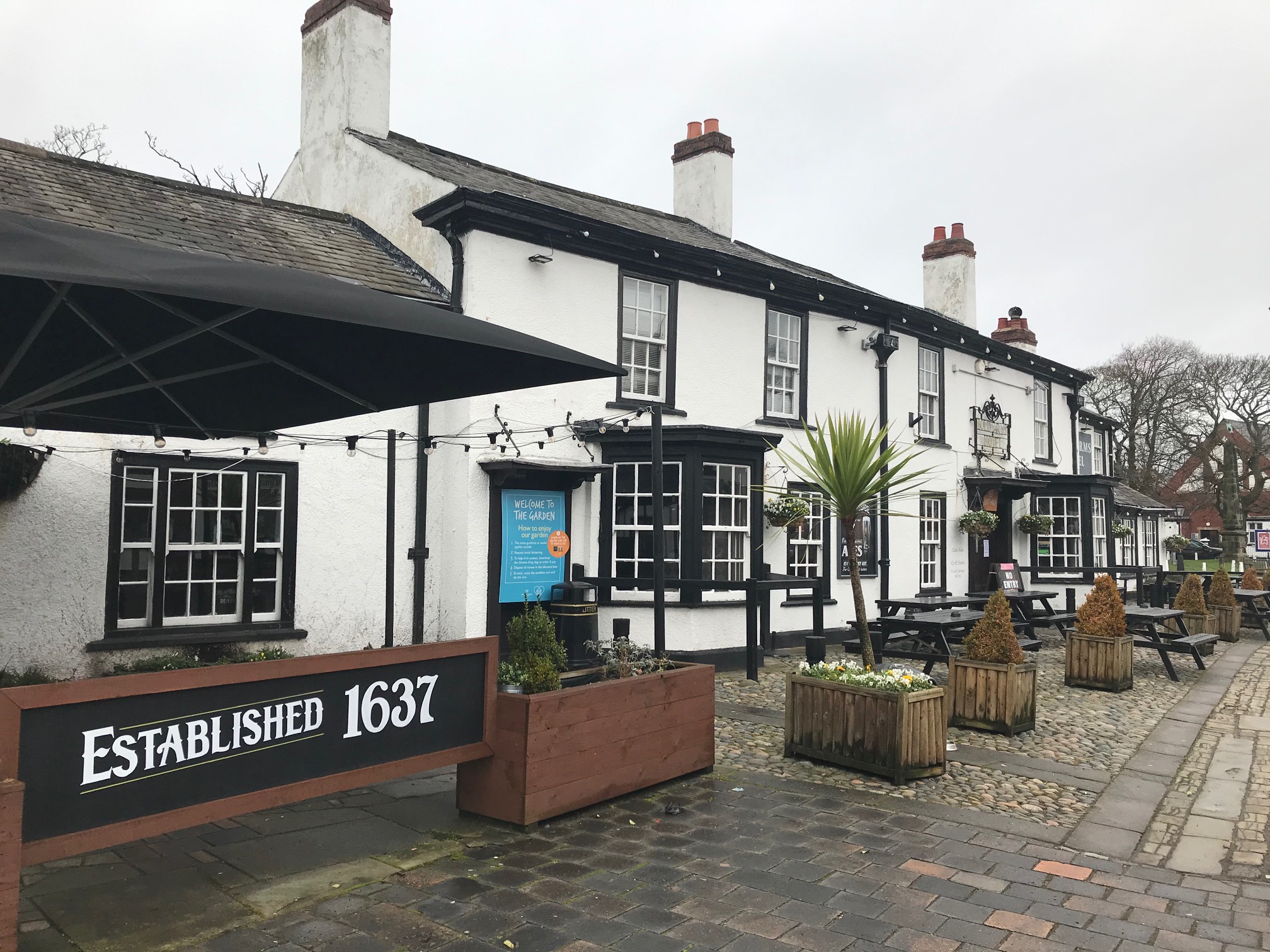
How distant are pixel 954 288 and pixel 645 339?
37.2 feet

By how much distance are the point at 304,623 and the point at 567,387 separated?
418cm

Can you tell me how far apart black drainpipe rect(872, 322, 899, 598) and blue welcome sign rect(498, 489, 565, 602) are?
21.4 feet

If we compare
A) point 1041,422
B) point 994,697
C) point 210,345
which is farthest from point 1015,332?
point 210,345

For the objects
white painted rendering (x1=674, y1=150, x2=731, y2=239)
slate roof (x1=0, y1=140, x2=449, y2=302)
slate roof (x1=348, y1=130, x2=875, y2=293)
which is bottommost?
slate roof (x1=0, y1=140, x2=449, y2=302)

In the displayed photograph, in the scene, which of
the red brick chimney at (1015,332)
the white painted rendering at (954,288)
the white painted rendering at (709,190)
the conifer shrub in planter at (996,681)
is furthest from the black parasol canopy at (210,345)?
the red brick chimney at (1015,332)

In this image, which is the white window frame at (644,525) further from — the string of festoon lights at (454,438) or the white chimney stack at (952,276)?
the white chimney stack at (952,276)

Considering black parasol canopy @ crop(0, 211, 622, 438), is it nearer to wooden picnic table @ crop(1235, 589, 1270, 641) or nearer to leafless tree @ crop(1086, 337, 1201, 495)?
wooden picnic table @ crop(1235, 589, 1270, 641)

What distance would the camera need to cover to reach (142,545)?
8523mm

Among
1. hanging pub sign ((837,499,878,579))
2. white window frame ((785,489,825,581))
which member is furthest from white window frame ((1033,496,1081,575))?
white window frame ((785,489,825,581))

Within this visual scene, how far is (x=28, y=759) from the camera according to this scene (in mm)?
3518

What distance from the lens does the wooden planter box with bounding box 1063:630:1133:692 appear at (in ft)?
34.6

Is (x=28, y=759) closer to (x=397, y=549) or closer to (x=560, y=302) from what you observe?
(x=397, y=549)

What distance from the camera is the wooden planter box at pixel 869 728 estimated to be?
645 centimetres

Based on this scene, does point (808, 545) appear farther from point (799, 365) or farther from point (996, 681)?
point (996, 681)
